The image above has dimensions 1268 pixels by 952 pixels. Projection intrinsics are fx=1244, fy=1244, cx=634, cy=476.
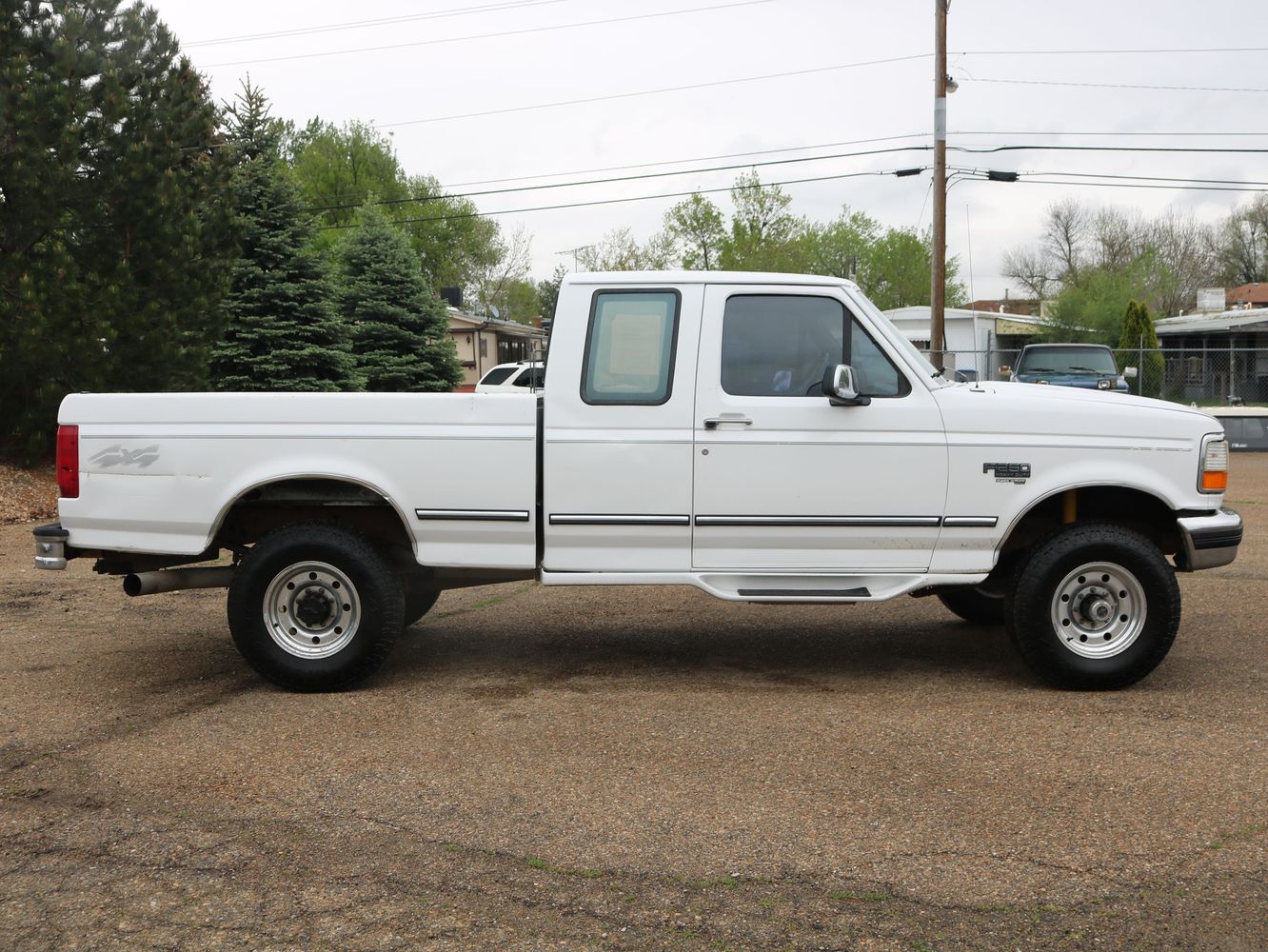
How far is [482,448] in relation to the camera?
20.8 feet

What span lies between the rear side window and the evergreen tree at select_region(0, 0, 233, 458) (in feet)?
44.2

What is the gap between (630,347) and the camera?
6492 mm

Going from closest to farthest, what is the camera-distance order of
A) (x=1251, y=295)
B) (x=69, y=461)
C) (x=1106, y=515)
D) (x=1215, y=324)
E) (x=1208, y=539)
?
1. (x=1208, y=539)
2. (x=69, y=461)
3. (x=1106, y=515)
4. (x=1215, y=324)
5. (x=1251, y=295)

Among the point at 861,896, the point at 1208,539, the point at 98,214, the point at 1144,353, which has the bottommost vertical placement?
the point at 861,896

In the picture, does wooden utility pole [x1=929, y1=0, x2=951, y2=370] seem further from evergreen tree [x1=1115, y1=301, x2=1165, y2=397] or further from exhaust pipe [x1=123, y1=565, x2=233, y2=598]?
exhaust pipe [x1=123, y1=565, x2=233, y2=598]

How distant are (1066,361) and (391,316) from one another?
50.2 feet

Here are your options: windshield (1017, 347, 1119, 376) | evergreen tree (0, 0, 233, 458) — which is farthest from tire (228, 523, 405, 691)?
windshield (1017, 347, 1119, 376)

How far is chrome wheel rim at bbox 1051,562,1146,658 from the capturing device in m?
6.33

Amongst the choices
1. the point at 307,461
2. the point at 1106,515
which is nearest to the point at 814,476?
the point at 1106,515

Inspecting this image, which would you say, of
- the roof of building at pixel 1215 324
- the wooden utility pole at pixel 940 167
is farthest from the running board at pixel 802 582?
the roof of building at pixel 1215 324

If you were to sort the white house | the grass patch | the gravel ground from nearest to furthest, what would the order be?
the gravel ground → the grass patch → the white house

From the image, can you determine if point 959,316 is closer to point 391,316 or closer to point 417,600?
point 391,316

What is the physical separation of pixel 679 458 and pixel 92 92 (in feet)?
43.2

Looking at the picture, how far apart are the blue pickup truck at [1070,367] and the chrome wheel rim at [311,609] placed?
1676cm
